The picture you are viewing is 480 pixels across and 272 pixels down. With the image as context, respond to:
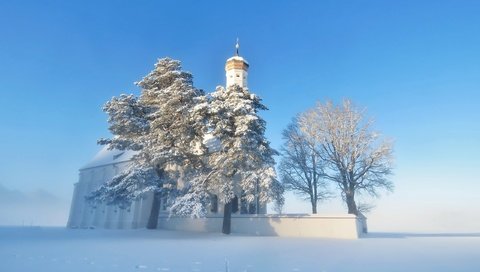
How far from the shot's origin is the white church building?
23922 mm

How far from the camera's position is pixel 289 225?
24953 mm

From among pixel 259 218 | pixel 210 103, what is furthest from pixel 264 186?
pixel 210 103

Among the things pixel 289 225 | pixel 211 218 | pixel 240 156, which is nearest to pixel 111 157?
pixel 211 218

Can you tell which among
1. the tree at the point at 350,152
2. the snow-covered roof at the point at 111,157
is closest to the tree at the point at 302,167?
the tree at the point at 350,152

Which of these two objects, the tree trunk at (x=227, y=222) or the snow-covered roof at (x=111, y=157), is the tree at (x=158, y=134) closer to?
the tree trunk at (x=227, y=222)

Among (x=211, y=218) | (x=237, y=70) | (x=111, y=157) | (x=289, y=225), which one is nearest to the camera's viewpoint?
(x=289, y=225)

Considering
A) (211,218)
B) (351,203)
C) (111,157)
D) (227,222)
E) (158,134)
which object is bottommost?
(227,222)

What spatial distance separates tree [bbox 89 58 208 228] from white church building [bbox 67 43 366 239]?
186 centimetres

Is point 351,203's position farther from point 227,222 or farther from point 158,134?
point 158,134

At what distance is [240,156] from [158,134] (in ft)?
24.4

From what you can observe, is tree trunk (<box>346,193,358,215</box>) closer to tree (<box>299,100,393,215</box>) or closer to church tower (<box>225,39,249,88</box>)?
tree (<box>299,100,393,215</box>)

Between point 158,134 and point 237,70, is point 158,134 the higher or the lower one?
the lower one

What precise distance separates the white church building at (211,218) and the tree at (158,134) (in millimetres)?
1859

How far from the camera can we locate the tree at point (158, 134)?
24.5 meters
